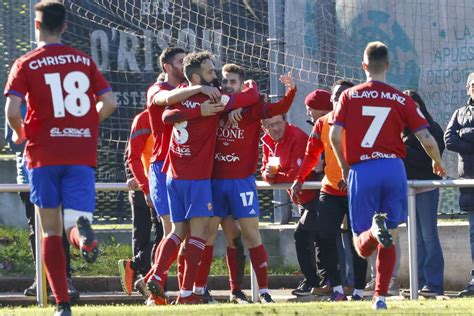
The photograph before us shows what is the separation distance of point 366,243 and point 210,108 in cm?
179

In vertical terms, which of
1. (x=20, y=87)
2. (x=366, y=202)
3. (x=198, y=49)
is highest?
(x=198, y=49)

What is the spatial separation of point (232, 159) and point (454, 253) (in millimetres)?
4010

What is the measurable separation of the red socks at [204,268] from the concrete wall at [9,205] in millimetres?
4641

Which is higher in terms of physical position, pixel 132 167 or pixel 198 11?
pixel 198 11

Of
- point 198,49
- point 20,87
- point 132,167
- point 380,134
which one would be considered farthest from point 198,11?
point 20,87

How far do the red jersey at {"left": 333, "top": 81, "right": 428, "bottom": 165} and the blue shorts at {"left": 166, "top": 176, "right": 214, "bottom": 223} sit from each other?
1478 millimetres

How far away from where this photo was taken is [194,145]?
1166 cm

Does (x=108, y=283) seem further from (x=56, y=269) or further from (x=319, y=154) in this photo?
(x=56, y=269)

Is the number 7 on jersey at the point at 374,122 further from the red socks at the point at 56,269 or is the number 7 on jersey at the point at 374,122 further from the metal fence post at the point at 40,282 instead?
the metal fence post at the point at 40,282

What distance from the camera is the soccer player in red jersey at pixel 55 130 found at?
9.56 metres

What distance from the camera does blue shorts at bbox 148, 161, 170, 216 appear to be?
12.3 m

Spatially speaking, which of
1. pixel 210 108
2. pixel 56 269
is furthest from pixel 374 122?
pixel 56 269

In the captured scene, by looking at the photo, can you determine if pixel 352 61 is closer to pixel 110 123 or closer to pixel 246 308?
pixel 110 123

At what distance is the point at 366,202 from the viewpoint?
10.8 metres
